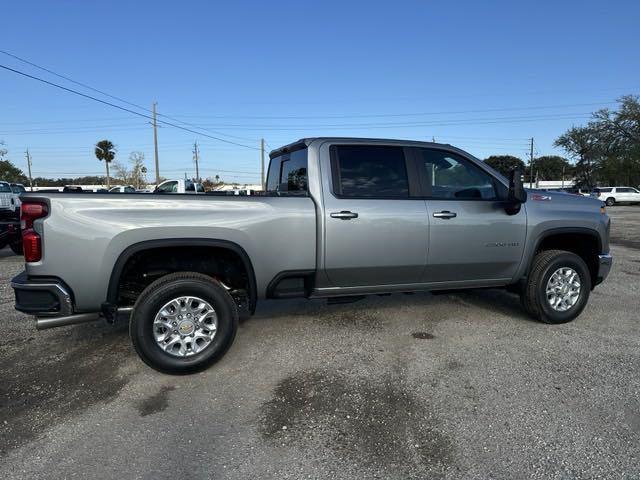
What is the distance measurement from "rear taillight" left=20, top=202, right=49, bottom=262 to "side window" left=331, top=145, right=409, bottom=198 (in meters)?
2.33

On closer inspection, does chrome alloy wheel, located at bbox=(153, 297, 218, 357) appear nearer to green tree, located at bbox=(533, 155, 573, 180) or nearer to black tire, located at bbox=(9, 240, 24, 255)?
black tire, located at bbox=(9, 240, 24, 255)

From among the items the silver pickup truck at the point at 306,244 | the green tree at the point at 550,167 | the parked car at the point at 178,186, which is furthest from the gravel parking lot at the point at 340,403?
the green tree at the point at 550,167

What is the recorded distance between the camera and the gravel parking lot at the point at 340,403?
251 cm

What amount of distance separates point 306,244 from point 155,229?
125 centimetres

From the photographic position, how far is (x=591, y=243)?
500cm

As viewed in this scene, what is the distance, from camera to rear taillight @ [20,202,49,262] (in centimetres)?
323

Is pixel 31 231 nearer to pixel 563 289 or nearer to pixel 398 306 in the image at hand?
pixel 398 306

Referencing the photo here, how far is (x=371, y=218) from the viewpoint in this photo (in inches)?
159

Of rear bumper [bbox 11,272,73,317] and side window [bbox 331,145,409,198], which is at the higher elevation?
side window [bbox 331,145,409,198]

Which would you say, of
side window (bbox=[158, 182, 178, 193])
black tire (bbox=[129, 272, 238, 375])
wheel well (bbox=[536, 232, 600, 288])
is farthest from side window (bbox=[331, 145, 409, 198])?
side window (bbox=[158, 182, 178, 193])

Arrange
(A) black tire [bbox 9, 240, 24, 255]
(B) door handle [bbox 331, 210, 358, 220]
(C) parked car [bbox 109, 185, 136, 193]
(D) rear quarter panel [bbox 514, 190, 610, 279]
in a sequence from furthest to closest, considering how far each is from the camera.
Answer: (A) black tire [bbox 9, 240, 24, 255]
(D) rear quarter panel [bbox 514, 190, 610, 279]
(B) door handle [bbox 331, 210, 358, 220]
(C) parked car [bbox 109, 185, 136, 193]

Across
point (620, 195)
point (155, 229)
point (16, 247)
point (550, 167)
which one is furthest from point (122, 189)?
point (550, 167)

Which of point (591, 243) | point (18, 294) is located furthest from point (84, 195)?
point (591, 243)

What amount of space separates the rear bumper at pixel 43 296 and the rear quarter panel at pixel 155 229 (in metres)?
0.06
